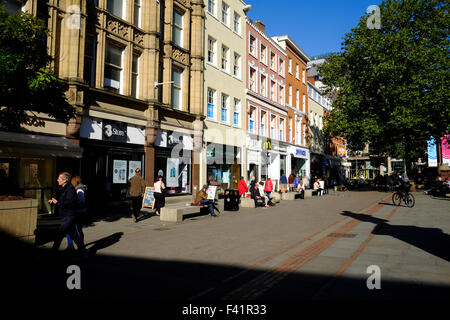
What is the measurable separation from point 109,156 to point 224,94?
11.9 m

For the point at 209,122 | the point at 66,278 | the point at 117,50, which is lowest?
the point at 66,278

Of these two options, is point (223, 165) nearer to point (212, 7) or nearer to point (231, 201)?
point (231, 201)

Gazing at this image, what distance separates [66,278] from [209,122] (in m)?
17.7

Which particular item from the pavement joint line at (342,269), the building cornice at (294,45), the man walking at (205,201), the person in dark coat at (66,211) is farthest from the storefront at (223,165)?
the building cornice at (294,45)

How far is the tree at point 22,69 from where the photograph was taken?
7098mm

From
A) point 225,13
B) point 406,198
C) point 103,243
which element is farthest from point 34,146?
point 225,13

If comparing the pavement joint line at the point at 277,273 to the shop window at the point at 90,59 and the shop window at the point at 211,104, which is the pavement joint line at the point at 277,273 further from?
the shop window at the point at 211,104

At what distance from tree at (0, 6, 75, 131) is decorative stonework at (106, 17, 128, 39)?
8573 mm

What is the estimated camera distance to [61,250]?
7.90m

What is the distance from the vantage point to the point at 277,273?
5.98 meters

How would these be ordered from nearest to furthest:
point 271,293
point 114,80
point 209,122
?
point 271,293
point 114,80
point 209,122

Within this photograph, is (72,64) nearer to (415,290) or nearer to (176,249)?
(176,249)
